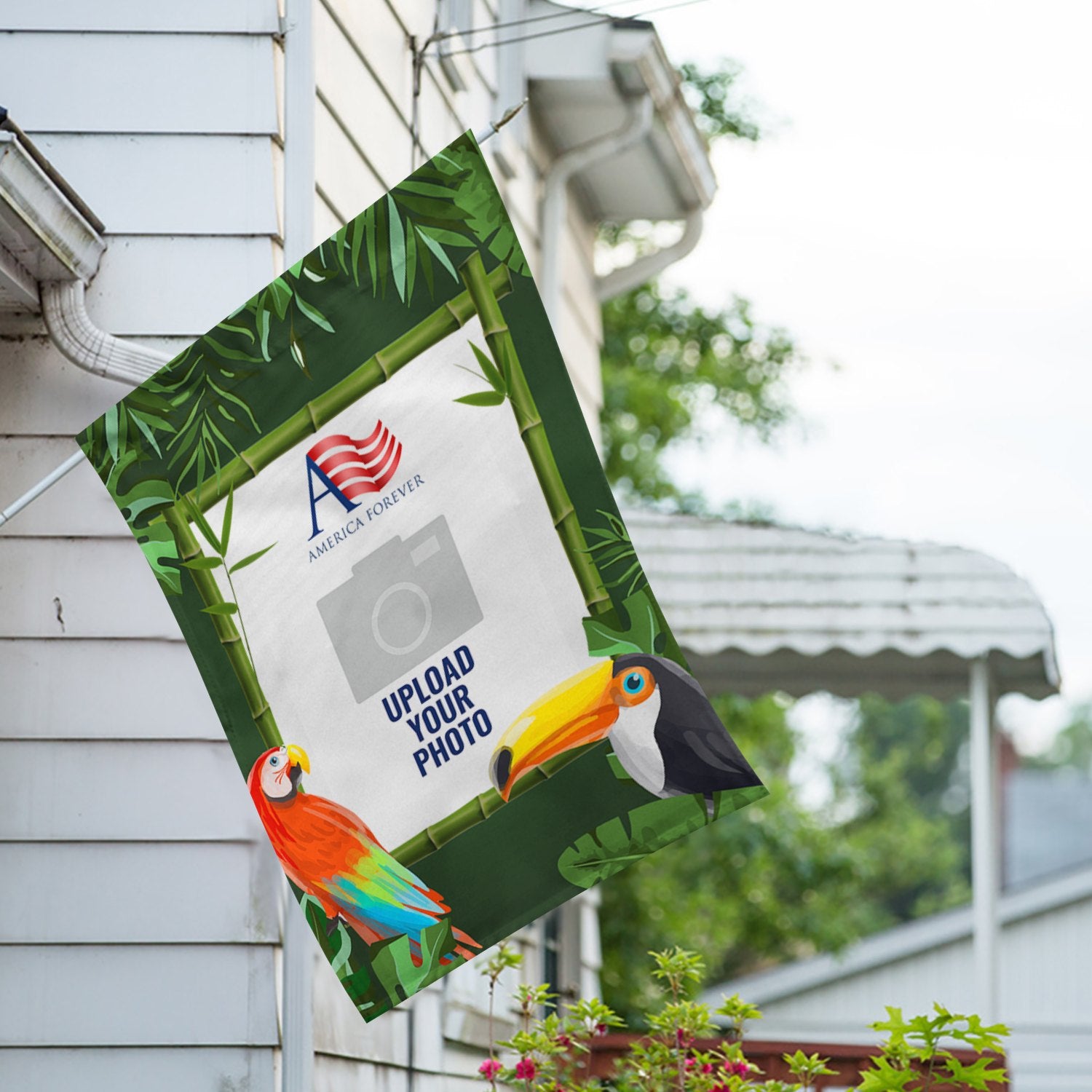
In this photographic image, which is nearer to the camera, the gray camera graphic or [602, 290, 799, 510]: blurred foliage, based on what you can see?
the gray camera graphic

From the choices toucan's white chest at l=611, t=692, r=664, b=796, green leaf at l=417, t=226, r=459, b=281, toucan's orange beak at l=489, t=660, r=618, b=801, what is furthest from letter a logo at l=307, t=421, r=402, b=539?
toucan's white chest at l=611, t=692, r=664, b=796

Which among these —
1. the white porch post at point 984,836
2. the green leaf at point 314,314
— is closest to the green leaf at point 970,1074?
the green leaf at point 314,314

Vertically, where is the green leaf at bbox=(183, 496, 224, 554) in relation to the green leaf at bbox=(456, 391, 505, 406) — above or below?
below

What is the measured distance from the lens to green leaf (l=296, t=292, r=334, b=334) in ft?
10.6

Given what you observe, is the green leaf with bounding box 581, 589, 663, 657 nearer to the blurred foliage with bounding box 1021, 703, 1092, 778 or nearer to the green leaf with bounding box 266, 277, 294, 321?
the green leaf with bounding box 266, 277, 294, 321

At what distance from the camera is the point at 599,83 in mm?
6906

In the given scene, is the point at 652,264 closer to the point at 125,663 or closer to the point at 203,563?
the point at 125,663

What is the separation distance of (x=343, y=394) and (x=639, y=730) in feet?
3.00

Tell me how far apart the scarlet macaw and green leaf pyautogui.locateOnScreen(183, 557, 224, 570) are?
413 mm

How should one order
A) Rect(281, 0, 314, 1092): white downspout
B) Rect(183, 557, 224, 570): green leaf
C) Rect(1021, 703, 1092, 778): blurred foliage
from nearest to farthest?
1. Rect(183, 557, 224, 570): green leaf
2. Rect(281, 0, 314, 1092): white downspout
3. Rect(1021, 703, 1092, 778): blurred foliage

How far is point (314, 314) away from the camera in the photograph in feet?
10.6

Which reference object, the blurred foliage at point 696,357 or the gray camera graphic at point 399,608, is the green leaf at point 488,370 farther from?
the blurred foliage at point 696,357

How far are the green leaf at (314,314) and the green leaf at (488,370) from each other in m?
0.30

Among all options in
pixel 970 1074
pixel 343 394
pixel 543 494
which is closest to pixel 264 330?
pixel 343 394
